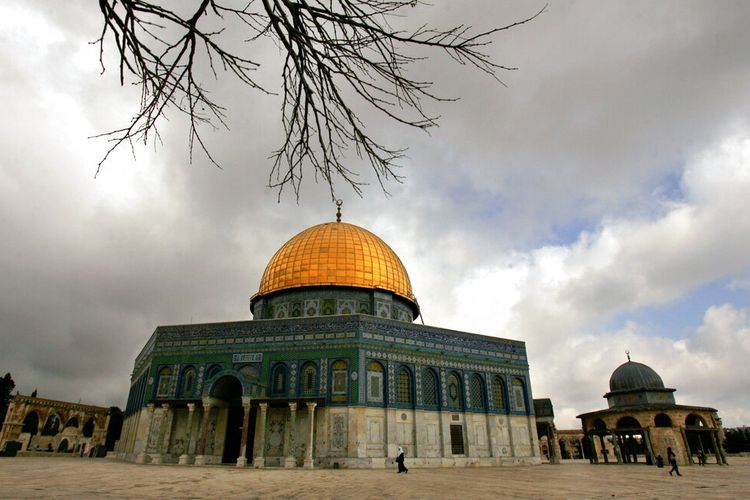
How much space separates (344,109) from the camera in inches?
174

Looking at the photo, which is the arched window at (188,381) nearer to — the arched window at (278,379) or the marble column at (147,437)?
the marble column at (147,437)

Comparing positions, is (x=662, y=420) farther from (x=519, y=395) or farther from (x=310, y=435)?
(x=310, y=435)

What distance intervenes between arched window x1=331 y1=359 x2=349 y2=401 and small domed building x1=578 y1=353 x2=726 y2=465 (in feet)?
63.1

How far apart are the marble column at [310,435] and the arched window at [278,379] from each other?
2049 mm

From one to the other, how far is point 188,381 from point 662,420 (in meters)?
28.6

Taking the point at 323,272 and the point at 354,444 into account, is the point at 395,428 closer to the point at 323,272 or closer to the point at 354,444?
the point at 354,444

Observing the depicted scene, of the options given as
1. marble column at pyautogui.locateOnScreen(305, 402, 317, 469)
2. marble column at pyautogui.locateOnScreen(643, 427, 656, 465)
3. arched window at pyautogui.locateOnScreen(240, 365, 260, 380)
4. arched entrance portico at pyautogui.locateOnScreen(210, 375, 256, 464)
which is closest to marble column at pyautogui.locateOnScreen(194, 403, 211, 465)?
arched entrance portico at pyautogui.locateOnScreen(210, 375, 256, 464)

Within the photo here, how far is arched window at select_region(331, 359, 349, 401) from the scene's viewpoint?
68.1 feet

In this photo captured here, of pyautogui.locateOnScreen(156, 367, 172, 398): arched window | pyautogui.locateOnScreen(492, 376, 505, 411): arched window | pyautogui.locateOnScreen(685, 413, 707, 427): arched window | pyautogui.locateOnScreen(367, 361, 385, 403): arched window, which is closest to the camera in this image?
pyautogui.locateOnScreen(367, 361, 385, 403): arched window

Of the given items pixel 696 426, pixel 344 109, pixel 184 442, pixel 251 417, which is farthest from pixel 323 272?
pixel 696 426

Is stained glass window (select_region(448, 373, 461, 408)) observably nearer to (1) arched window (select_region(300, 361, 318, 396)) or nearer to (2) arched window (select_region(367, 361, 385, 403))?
(2) arched window (select_region(367, 361, 385, 403))

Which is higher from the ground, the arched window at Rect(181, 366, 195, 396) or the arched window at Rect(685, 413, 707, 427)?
the arched window at Rect(181, 366, 195, 396)

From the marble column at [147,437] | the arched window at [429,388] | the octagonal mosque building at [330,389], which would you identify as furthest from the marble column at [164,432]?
the arched window at [429,388]

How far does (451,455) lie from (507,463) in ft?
11.2
